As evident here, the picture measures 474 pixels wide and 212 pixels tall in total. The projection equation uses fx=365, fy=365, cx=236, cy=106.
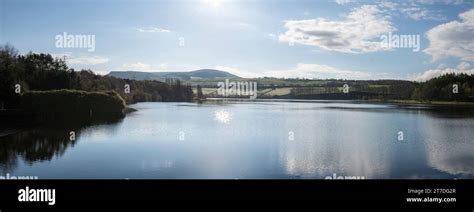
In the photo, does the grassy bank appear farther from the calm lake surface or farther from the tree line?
the calm lake surface

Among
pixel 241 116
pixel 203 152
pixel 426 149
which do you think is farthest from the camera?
pixel 241 116

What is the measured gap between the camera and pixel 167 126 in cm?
1070

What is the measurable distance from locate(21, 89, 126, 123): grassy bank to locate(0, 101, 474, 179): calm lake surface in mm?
385

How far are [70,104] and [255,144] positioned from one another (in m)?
5.20

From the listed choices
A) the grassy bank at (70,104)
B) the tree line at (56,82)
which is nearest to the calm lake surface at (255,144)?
the grassy bank at (70,104)

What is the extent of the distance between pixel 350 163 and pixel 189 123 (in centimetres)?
→ 454

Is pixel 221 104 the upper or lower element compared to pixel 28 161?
upper

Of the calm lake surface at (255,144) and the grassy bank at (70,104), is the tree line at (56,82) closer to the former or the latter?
the grassy bank at (70,104)

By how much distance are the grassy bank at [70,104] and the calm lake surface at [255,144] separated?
0.38 m

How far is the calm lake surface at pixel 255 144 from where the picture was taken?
26.7 feet

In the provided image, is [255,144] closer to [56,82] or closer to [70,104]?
[70,104]
